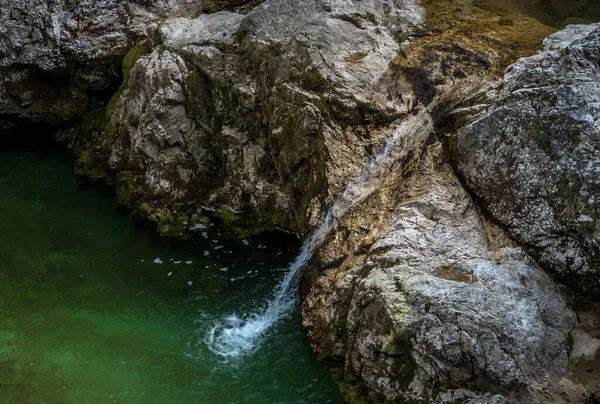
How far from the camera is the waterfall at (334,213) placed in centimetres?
1005

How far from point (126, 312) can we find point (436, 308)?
6263 millimetres

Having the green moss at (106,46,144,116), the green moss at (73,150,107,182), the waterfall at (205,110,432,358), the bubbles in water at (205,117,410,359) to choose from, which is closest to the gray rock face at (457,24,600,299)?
the waterfall at (205,110,432,358)

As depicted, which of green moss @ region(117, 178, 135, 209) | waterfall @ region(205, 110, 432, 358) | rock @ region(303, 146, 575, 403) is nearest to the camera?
rock @ region(303, 146, 575, 403)

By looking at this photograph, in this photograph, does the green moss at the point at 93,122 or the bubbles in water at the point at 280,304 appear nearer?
the bubbles in water at the point at 280,304

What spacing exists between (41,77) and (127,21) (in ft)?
12.1

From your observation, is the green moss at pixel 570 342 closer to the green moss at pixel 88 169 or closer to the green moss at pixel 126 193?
the green moss at pixel 126 193

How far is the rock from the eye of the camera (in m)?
7.42

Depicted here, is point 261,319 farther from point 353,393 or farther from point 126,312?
point 126,312

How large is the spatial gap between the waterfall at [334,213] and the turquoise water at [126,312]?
0.78 ft

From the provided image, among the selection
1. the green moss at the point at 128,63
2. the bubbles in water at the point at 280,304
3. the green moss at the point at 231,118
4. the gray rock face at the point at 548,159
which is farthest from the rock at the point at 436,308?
the green moss at the point at 128,63

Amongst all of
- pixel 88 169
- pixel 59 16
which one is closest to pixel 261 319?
pixel 88 169

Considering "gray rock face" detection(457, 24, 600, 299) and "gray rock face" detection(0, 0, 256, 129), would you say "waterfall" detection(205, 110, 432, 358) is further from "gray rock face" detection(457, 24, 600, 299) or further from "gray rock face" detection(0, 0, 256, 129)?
"gray rock face" detection(0, 0, 256, 129)

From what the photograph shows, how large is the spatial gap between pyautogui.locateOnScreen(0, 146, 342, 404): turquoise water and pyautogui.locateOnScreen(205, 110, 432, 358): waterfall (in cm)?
24

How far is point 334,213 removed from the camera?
10.4 m
